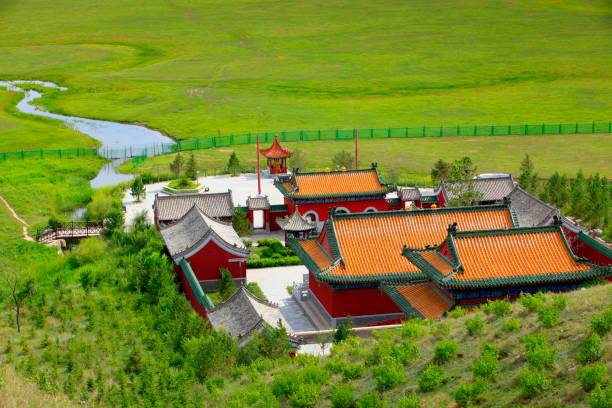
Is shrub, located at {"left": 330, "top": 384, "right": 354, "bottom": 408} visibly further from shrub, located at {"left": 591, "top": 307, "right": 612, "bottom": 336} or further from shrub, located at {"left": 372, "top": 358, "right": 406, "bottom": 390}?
shrub, located at {"left": 591, "top": 307, "right": 612, "bottom": 336}

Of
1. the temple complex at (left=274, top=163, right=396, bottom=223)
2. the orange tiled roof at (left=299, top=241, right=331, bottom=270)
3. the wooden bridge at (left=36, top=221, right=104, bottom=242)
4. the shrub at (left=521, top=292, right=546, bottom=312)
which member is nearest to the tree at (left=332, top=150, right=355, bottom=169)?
the temple complex at (left=274, top=163, right=396, bottom=223)

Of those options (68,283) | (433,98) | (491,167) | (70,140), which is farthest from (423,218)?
(433,98)

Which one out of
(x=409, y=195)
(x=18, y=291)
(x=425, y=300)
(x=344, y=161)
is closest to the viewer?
(x=425, y=300)

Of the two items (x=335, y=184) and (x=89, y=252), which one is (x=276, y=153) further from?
(x=89, y=252)

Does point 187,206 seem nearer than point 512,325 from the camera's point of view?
No

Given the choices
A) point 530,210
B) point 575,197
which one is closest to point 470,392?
point 530,210
